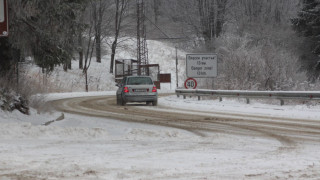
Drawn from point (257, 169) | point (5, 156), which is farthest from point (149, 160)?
point (5, 156)

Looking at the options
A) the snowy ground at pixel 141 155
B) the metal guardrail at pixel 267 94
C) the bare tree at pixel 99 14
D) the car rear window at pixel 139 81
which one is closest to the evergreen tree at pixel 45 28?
the snowy ground at pixel 141 155

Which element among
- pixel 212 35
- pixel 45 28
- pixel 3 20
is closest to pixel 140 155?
pixel 3 20

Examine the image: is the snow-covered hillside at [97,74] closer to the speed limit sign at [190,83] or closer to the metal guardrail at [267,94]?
the speed limit sign at [190,83]

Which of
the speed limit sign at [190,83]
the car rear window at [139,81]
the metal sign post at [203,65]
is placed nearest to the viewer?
the car rear window at [139,81]

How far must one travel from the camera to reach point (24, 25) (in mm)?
15375

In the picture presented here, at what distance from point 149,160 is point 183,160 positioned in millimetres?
502

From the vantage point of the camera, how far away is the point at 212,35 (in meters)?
60.9

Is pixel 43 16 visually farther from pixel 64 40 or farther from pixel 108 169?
pixel 108 169

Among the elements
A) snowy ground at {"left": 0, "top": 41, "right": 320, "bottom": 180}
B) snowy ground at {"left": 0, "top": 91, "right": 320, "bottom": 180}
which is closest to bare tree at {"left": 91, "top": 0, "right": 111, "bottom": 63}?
snowy ground at {"left": 0, "top": 41, "right": 320, "bottom": 180}

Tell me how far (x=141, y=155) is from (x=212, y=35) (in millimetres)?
54281

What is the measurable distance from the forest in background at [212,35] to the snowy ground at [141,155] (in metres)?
4.11

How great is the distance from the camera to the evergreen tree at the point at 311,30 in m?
42.1

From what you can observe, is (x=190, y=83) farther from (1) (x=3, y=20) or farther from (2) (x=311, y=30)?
(1) (x=3, y=20)

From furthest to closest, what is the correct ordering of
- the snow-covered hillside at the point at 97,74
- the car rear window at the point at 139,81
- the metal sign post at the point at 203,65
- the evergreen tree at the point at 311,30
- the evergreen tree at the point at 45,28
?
1. the snow-covered hillside at the point at 97,74
2. the evergreen tree at the point at 311,30
3. the metal sign post at the point at 203,65
4. the car rear window at the point at 139,81
5. the evergreen tree at the point at 45,28
